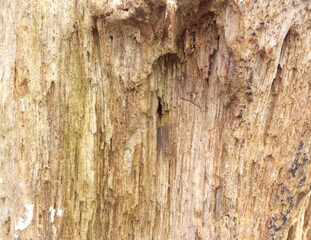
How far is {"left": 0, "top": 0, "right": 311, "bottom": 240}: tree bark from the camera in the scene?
7.68 feet

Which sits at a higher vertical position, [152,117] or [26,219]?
[152,117]

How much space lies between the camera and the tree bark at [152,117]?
7.68 feet

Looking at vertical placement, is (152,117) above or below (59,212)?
above

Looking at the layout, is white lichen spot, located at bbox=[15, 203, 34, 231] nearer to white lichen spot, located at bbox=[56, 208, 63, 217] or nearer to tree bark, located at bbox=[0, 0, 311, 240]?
tree bark, located at bbox=[0, 0, 311, 240]

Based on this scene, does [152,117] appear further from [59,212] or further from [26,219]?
[26,219]

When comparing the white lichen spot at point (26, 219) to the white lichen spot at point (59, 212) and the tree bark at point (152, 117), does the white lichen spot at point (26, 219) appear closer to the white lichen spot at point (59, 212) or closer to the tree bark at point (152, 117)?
the tree bark at point (152, 117)

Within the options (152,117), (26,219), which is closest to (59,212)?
(26,219)

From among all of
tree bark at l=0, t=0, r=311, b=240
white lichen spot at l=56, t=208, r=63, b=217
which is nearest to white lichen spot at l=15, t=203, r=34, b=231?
tree bark at l=0, t=0, r=311, b=240

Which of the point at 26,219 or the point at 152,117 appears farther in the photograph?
the point at 152,117

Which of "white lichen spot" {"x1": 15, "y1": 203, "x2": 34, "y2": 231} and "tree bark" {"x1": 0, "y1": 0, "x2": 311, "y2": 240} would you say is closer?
"tree bark" {"x1": 0, "y1": 0, "x2": 311, "y2": 240}

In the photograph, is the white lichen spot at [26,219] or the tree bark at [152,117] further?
the white lichen spot at [26,219]

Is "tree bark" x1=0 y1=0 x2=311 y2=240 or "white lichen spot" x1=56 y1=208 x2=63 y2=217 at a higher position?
"tree bark" x1=0 y1=0 x2=311 y2=240

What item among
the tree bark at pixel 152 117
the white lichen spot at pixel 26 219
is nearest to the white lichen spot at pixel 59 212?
the tree bark at pixel 152 117

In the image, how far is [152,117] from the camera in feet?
8.83
